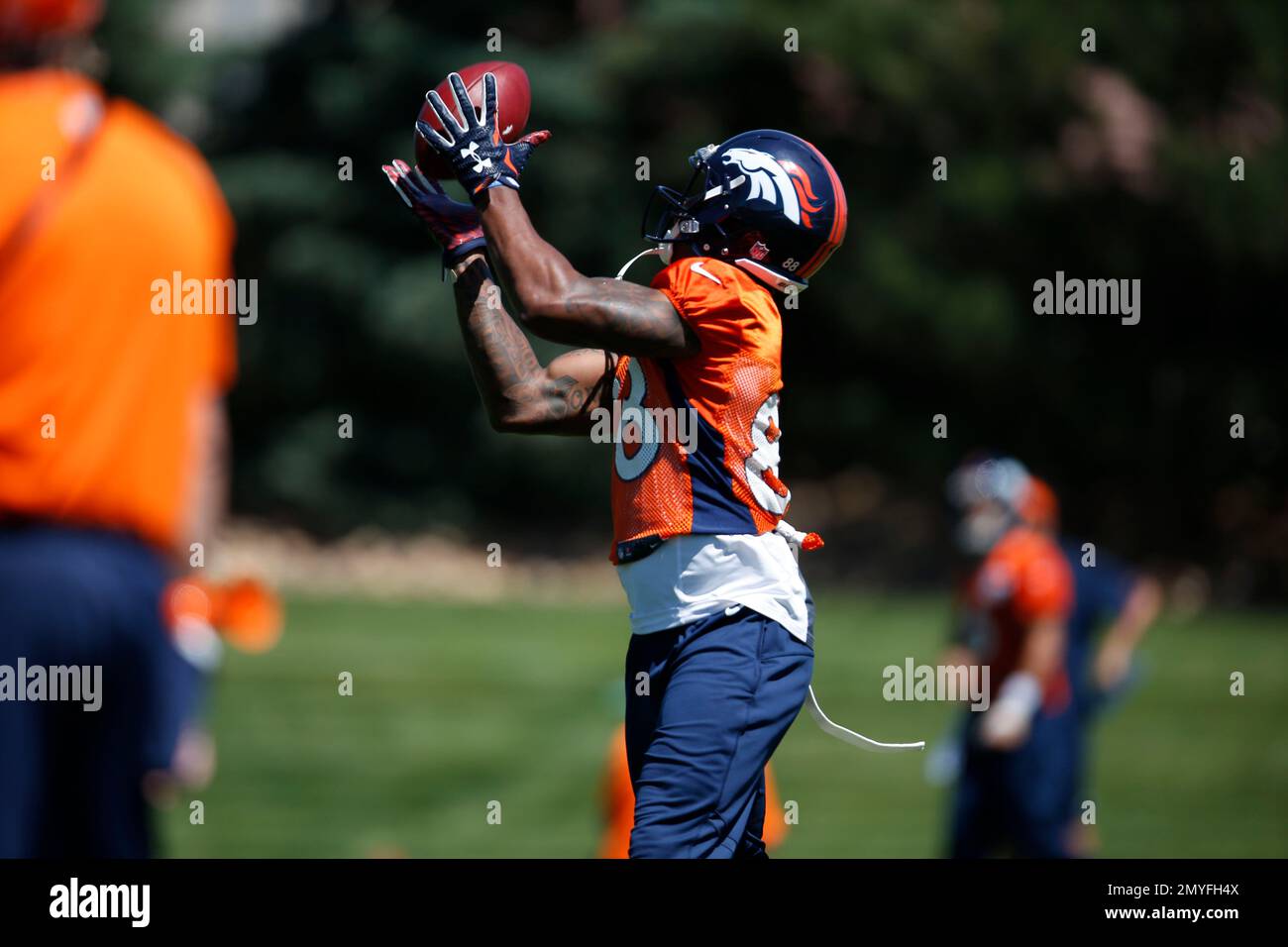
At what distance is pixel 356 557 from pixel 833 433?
23.0 ft

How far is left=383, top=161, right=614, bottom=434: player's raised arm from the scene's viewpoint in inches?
150

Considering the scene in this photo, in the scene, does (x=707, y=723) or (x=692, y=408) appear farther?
(x=692, y=408)

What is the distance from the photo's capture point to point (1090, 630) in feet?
31.9

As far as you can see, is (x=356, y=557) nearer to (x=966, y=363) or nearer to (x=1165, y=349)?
(x=966, y=363)

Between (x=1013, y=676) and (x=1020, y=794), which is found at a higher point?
(x=1013, y=676)

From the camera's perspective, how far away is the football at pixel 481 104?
3.71 m

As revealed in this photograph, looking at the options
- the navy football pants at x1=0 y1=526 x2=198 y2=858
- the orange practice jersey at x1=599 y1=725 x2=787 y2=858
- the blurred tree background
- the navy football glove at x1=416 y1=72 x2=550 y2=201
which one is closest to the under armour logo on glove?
the navy football glove at x1=416 y1=72 x2=550 y2=201

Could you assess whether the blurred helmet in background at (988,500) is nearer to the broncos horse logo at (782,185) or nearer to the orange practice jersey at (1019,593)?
the orange practice jersey at (1019,593)

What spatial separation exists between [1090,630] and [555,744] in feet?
21.4

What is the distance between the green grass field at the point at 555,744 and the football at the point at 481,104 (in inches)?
313

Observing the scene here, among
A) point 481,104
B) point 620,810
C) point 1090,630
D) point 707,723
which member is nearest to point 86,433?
point 481,104

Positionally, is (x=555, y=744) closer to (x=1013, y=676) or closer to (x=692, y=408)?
(x=1013, y=676)

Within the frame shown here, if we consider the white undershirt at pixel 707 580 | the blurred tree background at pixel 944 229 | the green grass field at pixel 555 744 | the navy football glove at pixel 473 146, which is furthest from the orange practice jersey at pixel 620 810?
the blurred tree background at pixel 944 229

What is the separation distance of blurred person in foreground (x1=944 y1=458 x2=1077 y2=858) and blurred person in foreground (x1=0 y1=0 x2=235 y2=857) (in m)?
6.20
